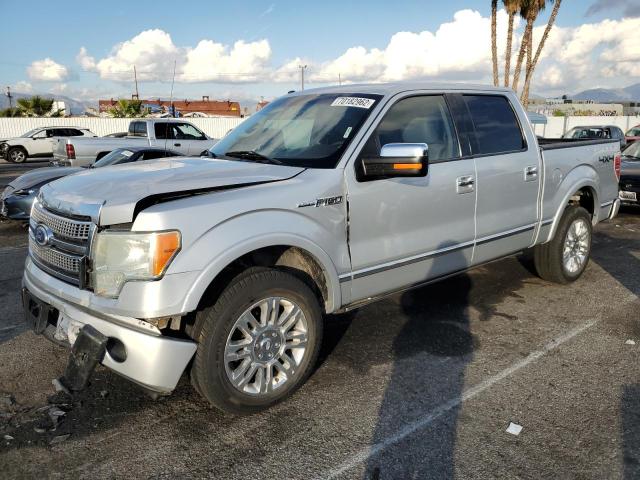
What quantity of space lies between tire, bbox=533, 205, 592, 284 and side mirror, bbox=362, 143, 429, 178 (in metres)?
2.61

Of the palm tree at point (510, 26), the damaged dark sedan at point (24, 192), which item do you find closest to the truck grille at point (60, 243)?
the damaged dark sedan at point (24, 192)

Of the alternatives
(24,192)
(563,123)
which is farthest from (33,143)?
(563,123)

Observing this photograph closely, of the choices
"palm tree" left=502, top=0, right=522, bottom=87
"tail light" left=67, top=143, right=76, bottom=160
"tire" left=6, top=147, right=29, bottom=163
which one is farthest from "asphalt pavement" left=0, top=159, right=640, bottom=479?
"palm tree" left=502, top=0, right=522, bottom=87

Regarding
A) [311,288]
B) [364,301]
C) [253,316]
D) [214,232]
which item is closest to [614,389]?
[364,301]

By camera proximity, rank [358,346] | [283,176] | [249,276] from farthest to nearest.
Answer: [358,346], [283,176], [249,276]

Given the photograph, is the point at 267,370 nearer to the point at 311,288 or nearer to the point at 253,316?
the point at 253,316

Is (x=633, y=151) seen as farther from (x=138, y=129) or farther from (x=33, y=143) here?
(x=33, y=143)

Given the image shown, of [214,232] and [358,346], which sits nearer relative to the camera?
[214,232]

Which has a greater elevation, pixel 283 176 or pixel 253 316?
pixel 283 176

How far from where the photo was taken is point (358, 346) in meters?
4.15

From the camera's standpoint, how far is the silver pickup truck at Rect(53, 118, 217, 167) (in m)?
13.6

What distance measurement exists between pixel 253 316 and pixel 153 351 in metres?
0.61

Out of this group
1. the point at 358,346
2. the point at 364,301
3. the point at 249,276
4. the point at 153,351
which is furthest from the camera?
the point at 358,346

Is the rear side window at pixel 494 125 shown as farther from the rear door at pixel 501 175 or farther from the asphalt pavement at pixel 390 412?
the asphalt pavement at pixel 390 412
